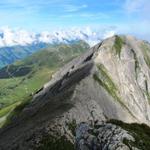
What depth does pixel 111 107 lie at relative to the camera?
145750 mm

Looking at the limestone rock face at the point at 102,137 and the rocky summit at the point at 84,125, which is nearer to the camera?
the limestone rock face at the point at 102,137

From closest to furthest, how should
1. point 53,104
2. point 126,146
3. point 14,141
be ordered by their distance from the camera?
point 126,146, point 14,141, point 53,104

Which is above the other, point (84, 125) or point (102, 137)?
point (102, 137)

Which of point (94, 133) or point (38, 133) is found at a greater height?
point (94, 133)

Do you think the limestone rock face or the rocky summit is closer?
the limestone rock face

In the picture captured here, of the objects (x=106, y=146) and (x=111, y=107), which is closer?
(x=106, y=146)

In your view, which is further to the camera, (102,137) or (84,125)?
(84,125)

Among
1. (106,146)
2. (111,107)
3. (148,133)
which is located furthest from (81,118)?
(106,146)

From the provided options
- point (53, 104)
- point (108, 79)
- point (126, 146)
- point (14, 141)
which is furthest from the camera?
point (108, 79)

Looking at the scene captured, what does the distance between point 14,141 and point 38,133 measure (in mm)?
10074

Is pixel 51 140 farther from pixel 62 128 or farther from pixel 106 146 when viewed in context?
pixel 106 146

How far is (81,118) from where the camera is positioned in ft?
350

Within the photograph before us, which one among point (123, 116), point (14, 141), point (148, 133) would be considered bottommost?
point (123, 116)

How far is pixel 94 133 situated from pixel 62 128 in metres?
46.7
